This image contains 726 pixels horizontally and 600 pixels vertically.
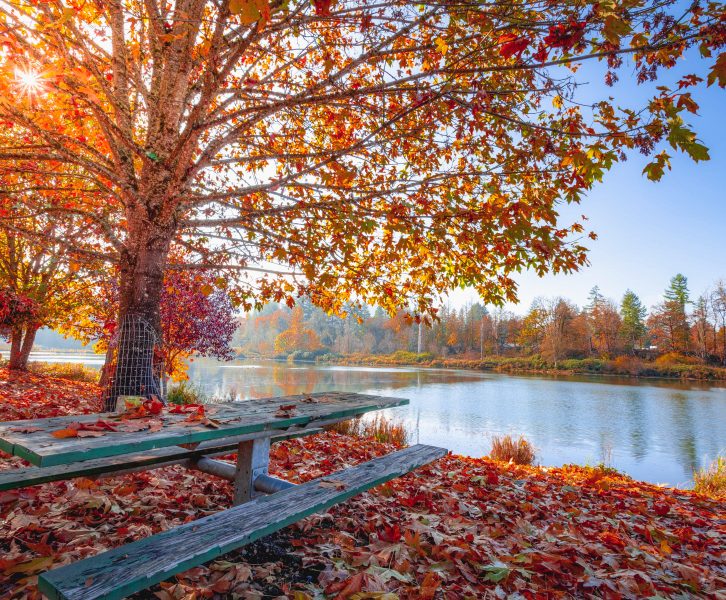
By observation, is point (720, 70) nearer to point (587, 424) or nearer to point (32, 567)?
point (32, 567)

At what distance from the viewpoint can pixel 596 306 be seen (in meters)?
52.1

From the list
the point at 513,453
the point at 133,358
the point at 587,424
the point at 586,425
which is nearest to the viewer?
the point at 133,358

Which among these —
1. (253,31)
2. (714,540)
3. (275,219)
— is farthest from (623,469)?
(253,31)

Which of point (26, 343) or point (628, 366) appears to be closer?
point (26, 343)

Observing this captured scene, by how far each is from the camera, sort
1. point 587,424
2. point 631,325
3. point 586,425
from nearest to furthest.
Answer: point 586,425 < point 587,424 < point 631,325

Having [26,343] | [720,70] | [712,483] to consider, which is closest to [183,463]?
[720,70]

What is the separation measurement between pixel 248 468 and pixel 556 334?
46198mm

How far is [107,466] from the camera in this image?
232 cm

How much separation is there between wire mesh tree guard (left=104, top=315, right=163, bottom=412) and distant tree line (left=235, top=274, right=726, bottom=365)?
82.1 feet

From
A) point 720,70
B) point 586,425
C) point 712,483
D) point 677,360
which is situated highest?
point 720,70

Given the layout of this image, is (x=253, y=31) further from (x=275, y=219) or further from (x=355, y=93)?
(x=275, y=219)

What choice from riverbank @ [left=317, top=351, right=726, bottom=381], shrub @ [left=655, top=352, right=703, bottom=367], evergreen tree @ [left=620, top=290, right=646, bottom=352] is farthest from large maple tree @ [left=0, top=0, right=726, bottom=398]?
evergreen tree @ [left=620, top=290, right=646, bottom=352]

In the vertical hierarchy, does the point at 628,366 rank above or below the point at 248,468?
below

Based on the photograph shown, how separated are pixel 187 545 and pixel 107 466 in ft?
3.22
